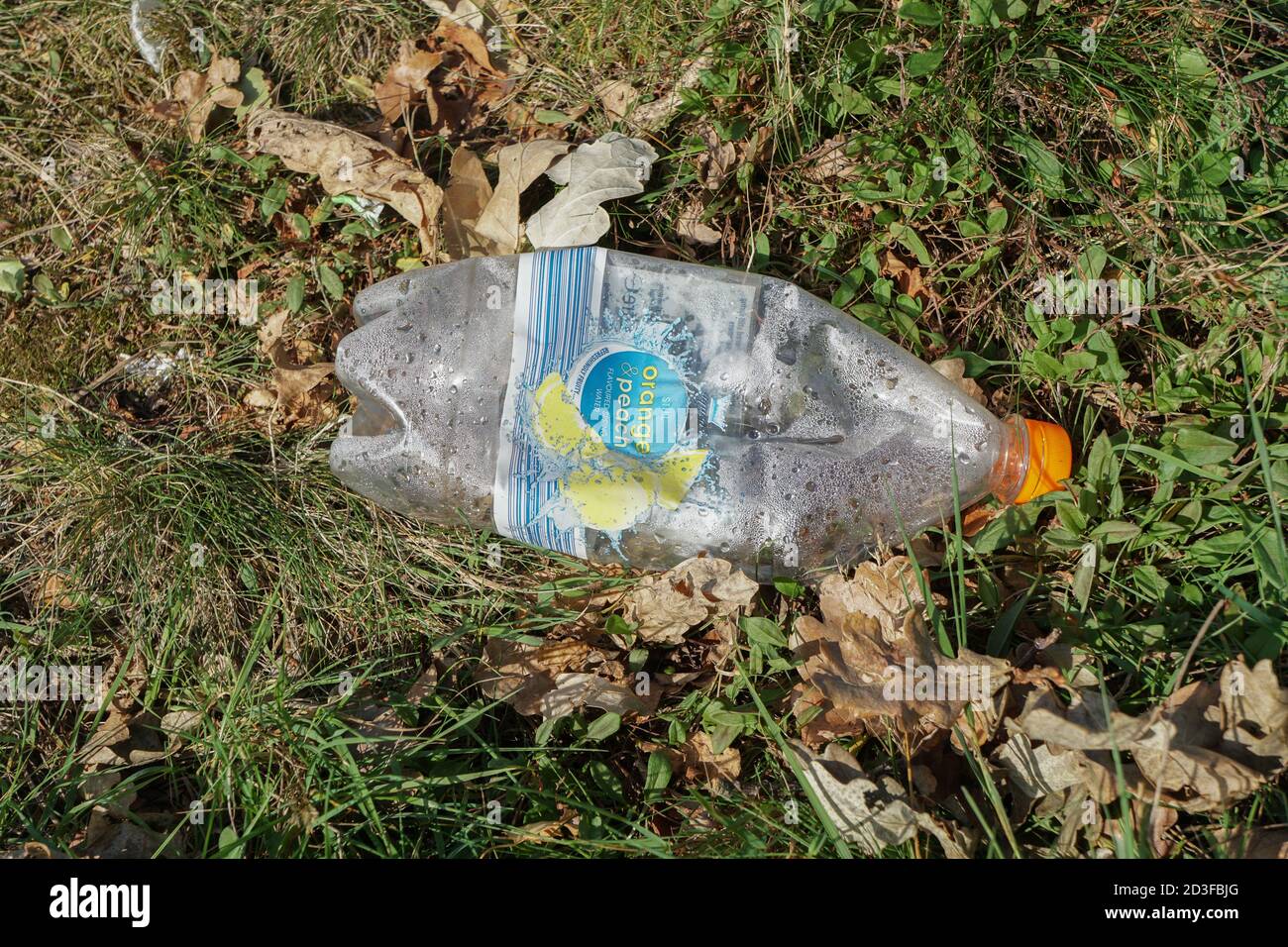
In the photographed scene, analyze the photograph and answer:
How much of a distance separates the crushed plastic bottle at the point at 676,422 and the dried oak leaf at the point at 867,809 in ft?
1.88

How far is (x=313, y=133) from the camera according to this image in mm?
3004

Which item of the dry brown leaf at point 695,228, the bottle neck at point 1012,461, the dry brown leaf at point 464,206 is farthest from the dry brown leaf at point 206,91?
the bottle neck at point 1012,461

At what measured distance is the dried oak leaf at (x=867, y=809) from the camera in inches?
81.7

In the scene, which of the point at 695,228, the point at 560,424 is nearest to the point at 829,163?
the point at 695,228

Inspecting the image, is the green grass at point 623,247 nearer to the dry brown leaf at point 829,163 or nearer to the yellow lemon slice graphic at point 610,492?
the dry brown leaf at point 829,163

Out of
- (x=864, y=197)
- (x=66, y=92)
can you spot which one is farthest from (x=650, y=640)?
(x=66, y=92)

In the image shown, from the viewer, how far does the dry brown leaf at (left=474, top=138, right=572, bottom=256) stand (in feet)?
9.54

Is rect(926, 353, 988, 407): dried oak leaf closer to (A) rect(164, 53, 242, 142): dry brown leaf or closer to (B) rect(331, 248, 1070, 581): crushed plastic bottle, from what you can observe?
(B) rect(331, 248, 1070, 581): crushed plastic bottle

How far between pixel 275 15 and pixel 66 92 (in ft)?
2.59

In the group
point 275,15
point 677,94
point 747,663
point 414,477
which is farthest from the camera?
point 275,15

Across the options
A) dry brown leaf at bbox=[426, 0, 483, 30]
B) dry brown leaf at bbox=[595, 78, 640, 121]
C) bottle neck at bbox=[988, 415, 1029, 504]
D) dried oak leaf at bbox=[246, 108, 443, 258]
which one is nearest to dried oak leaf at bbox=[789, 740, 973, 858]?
bottle neck at bbox=[988, 415, 1029, 504]

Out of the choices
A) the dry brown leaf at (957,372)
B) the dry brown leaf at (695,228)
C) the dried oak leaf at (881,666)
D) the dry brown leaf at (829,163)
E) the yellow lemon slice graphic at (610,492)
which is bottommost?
the dried oak leaf at (881,666)

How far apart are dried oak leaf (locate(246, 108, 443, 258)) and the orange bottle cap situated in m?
1.85
